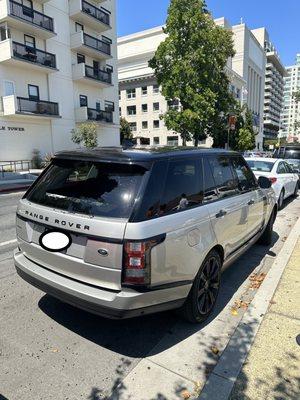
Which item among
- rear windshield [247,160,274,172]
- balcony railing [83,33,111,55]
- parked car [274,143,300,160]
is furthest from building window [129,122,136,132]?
rear windshield [247,160,274,172]

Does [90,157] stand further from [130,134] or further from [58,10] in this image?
[130,134]

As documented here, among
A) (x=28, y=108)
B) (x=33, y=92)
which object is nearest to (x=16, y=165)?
(x=28, y=108)

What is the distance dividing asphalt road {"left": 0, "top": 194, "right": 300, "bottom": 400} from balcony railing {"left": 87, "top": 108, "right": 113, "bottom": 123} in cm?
2613

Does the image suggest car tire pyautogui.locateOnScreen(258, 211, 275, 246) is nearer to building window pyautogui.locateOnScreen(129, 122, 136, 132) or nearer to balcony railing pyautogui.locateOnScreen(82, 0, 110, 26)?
balcony railing pyautogui.locateOnScreen(82, 0, 110, 26)

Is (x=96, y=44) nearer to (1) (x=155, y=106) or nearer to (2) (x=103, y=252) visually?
(1) (x=155, y=106)

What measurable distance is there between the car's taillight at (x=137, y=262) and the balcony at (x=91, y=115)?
2738 centimetres

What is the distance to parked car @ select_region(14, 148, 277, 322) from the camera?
2.71 meters

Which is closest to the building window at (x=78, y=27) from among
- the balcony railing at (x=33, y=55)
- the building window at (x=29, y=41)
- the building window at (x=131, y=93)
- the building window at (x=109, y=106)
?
the balcony railing at (x=33, y=55)

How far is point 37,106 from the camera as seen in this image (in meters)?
24.3

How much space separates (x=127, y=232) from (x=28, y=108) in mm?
23515

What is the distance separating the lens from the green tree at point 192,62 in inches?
1122

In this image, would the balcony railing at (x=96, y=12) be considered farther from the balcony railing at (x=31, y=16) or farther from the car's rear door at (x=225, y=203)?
the car's rear door at (x=225, y=203)

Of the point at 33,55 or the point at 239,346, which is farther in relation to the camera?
the point at 33,55

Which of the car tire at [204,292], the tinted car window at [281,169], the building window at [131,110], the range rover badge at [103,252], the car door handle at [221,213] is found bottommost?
the car tire at [204,292]
